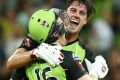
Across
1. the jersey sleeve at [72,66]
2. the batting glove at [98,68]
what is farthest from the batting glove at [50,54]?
the batting glove at [98,68]

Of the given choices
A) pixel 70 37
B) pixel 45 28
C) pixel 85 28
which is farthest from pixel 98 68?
pixel 85 28

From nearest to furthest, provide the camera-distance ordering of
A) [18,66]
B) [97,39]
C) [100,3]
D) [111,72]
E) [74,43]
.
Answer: [18,66]
[74,43]
[111,72]
[97,39]
[100,3]

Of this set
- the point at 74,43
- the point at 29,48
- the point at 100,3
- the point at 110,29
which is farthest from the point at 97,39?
the point at 29,48

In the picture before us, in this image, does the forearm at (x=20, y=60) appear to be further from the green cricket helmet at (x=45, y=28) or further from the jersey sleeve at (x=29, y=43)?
the green cricket helmet at (x=45, y=28)

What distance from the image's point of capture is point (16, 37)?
10.6 meters

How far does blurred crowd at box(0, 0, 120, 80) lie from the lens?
1005cm

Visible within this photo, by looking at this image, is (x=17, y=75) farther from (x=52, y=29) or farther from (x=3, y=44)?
(x=3, y=44)

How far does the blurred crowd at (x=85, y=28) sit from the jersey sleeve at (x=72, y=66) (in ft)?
14.7

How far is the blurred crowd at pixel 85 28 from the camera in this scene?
10.0 meters

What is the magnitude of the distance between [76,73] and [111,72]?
449cm

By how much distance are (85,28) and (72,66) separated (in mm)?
6211

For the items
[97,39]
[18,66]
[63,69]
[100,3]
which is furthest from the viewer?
[100,3]

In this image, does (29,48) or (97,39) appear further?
(97,39)

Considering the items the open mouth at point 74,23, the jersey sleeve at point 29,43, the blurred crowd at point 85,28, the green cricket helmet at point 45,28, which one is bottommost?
the blurred crowd at point 85,28
